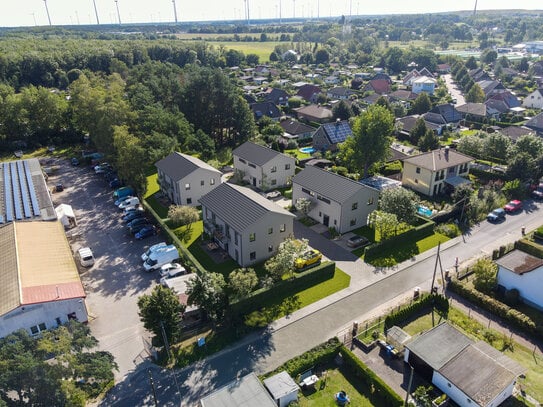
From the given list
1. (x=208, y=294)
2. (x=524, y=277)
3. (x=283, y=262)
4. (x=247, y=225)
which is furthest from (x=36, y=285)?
(x=524, y=277)

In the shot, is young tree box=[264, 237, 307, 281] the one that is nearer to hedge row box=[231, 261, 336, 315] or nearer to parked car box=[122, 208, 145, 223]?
hedge row box=[231, 261, 336, 315]

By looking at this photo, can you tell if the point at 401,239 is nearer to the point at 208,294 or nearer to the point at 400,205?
the point at 400,205

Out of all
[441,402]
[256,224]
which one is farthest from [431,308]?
[256,224]

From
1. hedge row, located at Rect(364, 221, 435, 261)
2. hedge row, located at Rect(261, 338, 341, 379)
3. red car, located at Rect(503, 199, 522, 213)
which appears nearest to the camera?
hedge row, located at Rect(261, 338, 341, 379)

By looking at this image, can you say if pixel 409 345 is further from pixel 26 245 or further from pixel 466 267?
pixel 26 245

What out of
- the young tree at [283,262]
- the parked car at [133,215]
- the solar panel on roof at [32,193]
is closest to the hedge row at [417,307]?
the young tree at [283,262]

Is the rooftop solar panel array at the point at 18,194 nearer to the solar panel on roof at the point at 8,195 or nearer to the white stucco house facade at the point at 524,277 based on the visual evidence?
the solar panel on roof at the point at 8,195

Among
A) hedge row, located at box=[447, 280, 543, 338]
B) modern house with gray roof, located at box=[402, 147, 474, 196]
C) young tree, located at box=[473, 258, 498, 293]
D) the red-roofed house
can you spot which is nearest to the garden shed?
the red-roofed house
